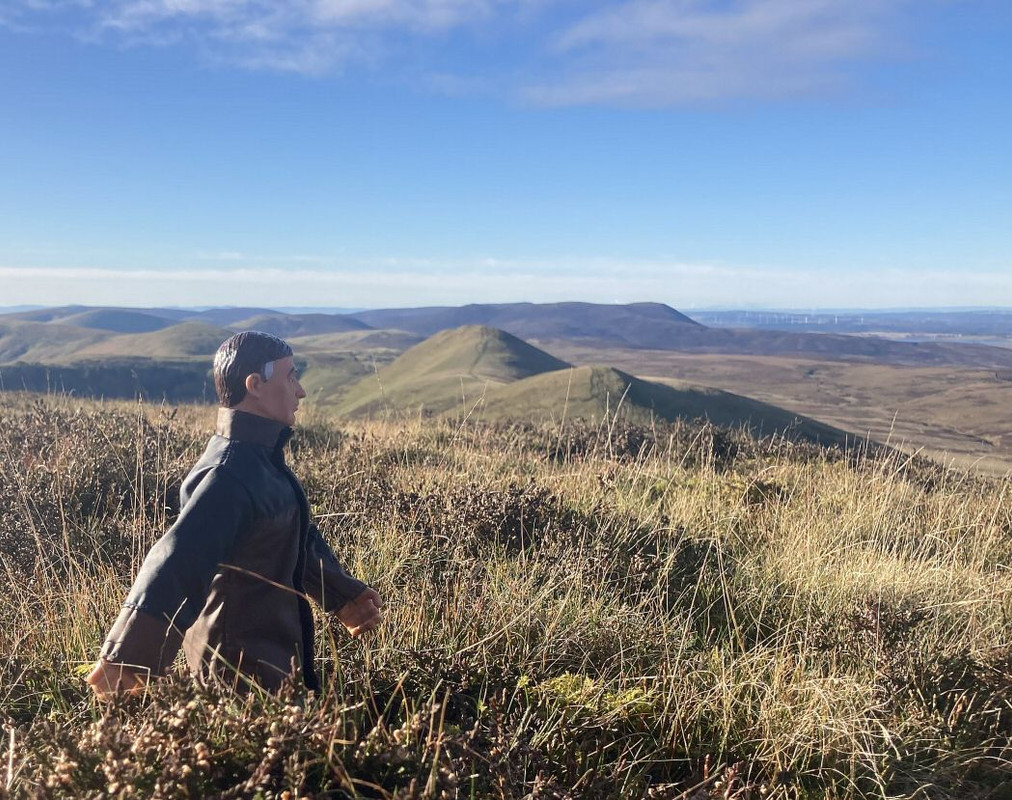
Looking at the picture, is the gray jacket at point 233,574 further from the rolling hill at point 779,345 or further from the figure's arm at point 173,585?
the rolling hill at point 779,345

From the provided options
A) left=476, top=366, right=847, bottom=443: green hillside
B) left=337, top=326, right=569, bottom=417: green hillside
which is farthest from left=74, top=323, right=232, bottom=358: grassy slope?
left=476, top=366, right=847, bottom=443: green hillside

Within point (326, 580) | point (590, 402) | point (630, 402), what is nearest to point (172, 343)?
point (590, 402)

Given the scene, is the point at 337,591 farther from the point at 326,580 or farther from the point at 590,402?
the point at 590,402

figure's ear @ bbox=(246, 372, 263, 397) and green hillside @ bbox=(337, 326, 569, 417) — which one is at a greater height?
figure's ear @ bbox=(246, 372, 263, 397)

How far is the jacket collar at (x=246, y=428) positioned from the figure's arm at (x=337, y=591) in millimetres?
471

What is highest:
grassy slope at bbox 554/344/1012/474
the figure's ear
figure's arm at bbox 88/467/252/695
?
the figure's ear

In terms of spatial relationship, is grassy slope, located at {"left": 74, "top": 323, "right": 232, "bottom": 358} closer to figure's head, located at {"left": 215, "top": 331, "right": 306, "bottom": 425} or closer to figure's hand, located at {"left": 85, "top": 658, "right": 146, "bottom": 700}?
figure's head, located at {"left": 215, "top": 331, "right": 306, "bottom": 425}

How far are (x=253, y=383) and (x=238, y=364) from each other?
0.08 m

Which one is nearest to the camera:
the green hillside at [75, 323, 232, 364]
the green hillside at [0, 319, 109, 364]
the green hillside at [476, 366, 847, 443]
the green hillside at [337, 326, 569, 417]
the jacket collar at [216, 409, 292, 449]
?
the jacket collar at [216, 409, 292, 449]

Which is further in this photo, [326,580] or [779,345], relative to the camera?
[779,345]

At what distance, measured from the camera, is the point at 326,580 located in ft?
8.70

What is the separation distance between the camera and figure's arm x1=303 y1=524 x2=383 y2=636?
2631 mm

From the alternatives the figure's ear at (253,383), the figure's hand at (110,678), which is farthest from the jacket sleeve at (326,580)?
the figure's hand at (110,678)

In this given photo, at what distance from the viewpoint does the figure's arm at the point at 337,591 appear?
2.63m
